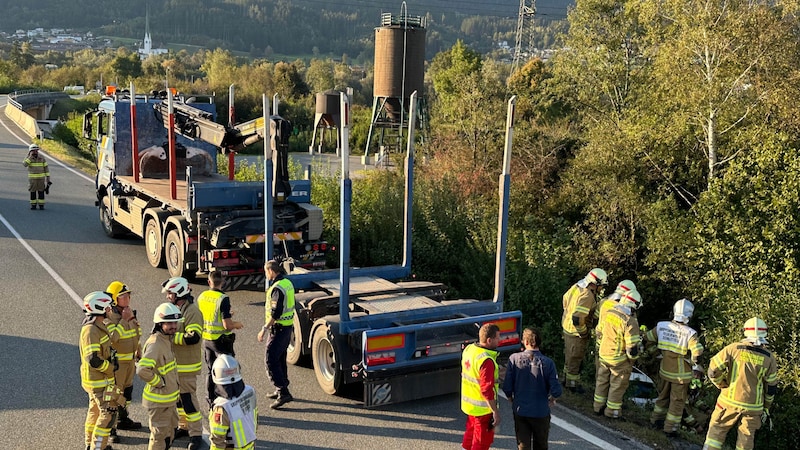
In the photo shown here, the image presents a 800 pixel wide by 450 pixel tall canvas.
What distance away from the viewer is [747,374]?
703 cm

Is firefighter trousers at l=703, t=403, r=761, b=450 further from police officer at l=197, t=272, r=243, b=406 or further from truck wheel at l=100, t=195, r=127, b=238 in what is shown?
truck wheel at l=100, t=195, r=127, b=238

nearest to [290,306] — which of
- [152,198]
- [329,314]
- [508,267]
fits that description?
[329,314]

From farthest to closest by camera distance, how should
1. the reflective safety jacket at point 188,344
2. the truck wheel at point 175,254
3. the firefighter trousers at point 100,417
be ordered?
the truck wheel at point 175,254 < the reflective safety jacket at point 188,344 < the firefighter trousers at point 100,417

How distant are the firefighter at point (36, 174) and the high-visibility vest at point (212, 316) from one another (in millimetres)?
13556

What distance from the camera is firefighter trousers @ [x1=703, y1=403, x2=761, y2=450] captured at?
7.13 metres

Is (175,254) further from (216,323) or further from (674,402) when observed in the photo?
(674,402)

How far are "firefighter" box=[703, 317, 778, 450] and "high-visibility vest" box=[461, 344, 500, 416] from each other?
8.31 feet

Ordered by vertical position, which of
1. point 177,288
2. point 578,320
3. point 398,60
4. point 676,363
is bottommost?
point 676,363

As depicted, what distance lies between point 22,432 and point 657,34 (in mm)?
19107

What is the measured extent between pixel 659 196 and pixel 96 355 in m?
14.5

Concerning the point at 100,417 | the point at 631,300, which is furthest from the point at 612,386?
the point at 100,417

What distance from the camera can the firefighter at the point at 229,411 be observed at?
531 centimetres

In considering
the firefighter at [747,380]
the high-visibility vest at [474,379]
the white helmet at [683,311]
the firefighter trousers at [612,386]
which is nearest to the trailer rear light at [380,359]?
the high-visibility vest at [474,379]

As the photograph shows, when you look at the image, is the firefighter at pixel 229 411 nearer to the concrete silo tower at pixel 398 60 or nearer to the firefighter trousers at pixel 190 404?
the firefighter trousers at pixel 190 404
